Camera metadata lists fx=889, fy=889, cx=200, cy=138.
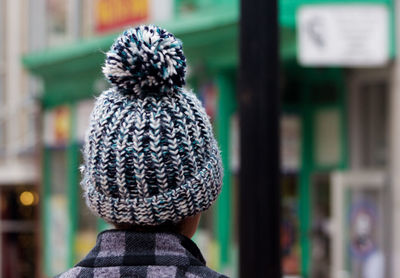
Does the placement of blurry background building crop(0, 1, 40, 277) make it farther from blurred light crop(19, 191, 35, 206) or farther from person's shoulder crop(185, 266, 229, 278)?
person's shoulder crop(185, 266, 229, 278)

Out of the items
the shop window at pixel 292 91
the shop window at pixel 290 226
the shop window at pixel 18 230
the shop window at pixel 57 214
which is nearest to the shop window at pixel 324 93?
the shop window at pixel 292 91

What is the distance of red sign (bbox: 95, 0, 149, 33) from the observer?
12295mm

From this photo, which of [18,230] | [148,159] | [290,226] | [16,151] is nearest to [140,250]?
[148,159]

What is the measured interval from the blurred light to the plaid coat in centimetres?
1543

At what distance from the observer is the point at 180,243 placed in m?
1.66

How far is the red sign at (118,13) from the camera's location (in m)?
12.3

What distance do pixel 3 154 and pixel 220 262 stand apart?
24.3 ft

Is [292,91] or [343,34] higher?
[343,34]

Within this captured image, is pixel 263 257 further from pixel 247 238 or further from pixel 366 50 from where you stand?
pixel 366 50

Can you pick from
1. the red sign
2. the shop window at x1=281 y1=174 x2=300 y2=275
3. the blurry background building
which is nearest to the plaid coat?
the shop window at x1=281 y1=174 x2=300 y2=275

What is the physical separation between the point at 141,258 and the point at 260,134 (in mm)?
2773

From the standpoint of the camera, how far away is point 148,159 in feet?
5.38

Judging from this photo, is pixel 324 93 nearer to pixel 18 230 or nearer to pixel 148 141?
pixel 18 230

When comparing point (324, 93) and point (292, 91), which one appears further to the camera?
point (292, 91)
